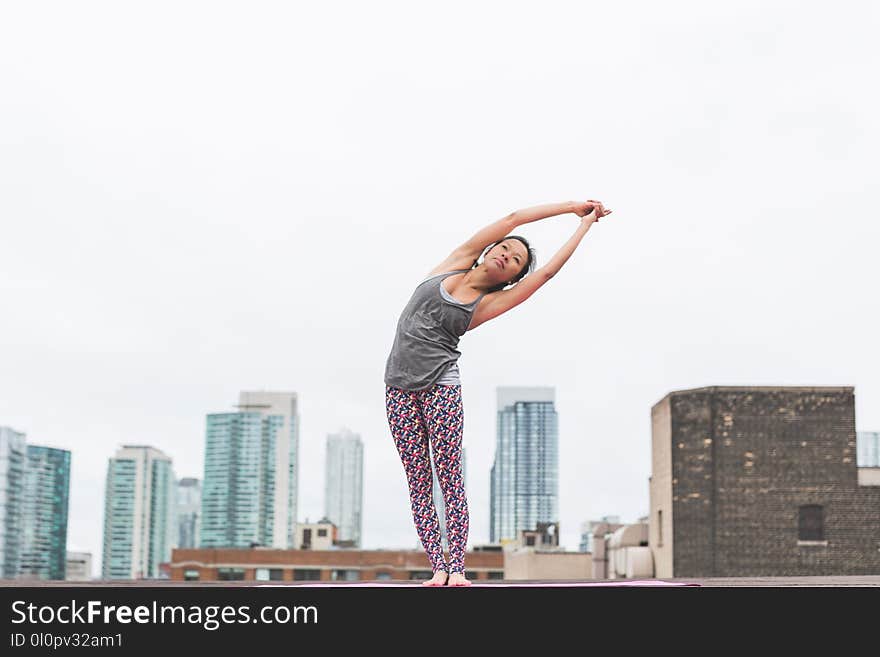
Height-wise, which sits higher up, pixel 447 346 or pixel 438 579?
pixel 447 346

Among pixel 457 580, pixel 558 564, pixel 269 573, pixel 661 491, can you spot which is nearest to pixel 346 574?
pixel 269 573

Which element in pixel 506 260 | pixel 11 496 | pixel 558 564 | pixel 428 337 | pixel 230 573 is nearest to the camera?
pixel 428 337

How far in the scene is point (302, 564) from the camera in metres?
78.2

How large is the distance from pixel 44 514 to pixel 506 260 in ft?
502

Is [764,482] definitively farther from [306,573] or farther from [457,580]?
[306,573]

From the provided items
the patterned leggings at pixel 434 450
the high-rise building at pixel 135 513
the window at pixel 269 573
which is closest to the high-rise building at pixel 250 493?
the high-rise building at pixel 135 513

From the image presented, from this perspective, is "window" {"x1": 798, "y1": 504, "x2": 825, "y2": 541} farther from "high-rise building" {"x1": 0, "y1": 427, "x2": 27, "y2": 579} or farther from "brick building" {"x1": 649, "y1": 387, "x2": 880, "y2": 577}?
"high-rise building" {"x1": 0, "y1": 427, "x2": 27, "y2": 579}

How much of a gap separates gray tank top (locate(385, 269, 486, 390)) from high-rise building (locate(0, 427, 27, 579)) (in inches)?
4812

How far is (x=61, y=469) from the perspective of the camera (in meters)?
155

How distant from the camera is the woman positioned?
20.0 ft

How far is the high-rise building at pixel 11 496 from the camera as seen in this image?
125375 millimetres
